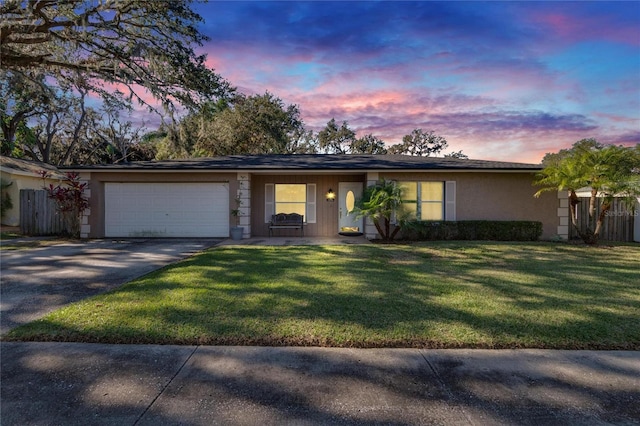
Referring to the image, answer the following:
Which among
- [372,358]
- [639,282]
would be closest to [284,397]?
[372,358]

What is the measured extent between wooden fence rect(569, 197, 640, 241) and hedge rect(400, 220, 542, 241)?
220cm

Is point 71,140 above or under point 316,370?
above

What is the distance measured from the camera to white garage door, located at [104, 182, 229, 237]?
12398 millimetres

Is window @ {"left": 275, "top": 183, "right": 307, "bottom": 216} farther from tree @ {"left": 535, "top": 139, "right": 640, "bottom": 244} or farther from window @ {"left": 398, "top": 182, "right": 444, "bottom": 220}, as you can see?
tree @ {"left": 535, "top": 139, "right": 640, "bottom": 244}

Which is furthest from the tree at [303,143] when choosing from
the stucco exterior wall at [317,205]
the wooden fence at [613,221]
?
the wooden fence at [613,221]

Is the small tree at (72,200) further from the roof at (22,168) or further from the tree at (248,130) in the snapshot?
the tree at (248,130)

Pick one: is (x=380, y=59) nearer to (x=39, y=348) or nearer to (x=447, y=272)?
(x=447, y=272)

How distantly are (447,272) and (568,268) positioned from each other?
9.14 ft

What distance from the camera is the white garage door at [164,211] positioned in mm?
12398

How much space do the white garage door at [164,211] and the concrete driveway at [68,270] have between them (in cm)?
147

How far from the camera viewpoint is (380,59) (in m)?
11.5

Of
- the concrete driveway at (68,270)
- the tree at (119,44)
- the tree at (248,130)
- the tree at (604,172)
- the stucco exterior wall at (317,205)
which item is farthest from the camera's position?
the tree at (248,130)

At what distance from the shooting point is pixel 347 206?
13406mm

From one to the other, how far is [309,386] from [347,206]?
1101 centimetres
